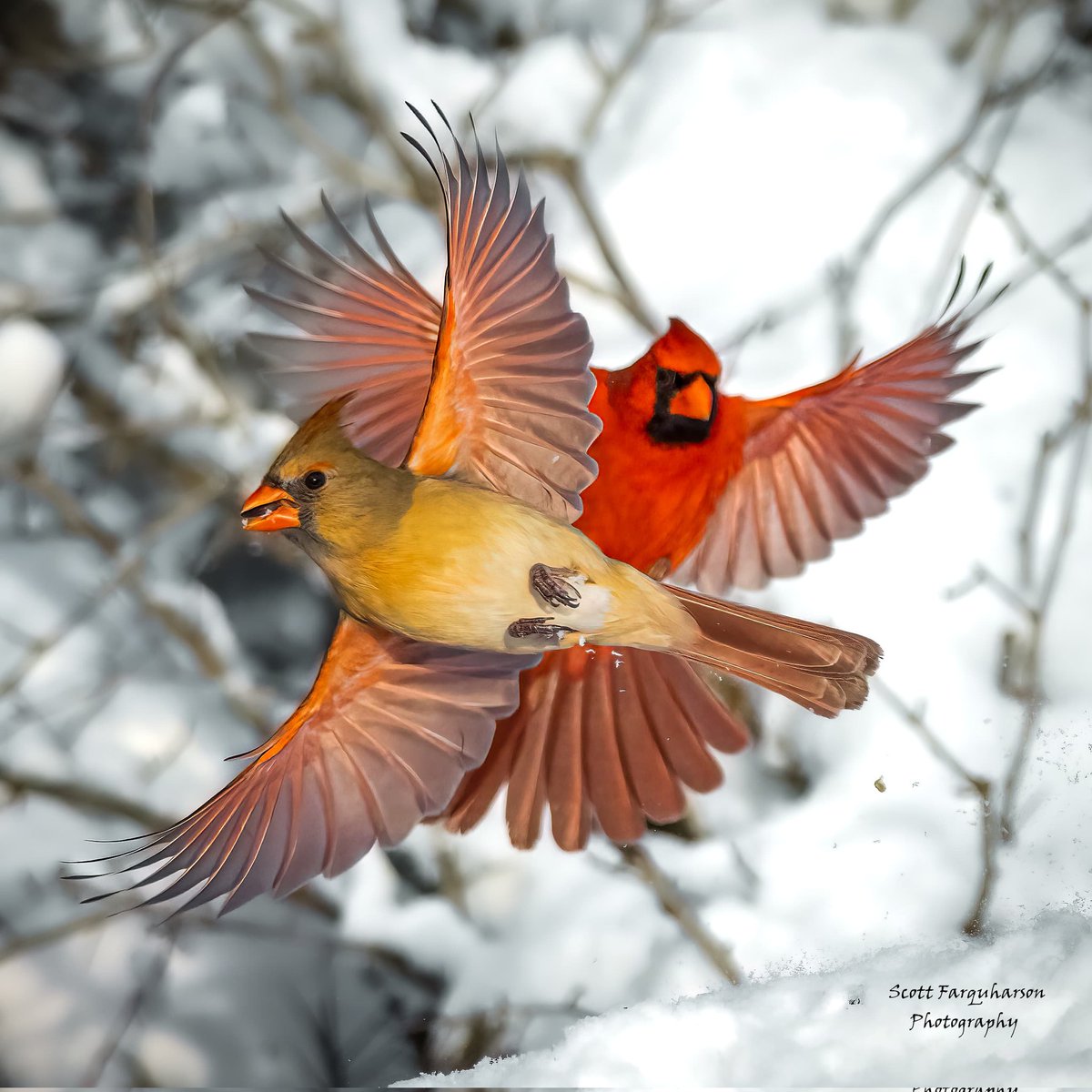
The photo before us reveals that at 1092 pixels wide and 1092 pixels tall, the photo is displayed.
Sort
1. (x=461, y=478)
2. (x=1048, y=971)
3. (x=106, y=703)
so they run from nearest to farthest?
(x=461, y=478) → (x=1048, y=971) → (x=106, y=703)

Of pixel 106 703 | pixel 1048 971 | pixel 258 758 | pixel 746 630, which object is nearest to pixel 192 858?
pixel 258 758

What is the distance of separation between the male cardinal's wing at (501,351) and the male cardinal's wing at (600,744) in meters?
0.26

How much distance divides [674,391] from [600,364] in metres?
0.15

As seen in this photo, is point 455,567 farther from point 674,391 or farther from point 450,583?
point 674,391

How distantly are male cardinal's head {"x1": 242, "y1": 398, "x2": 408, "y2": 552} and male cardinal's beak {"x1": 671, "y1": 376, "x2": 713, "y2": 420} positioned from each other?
0.95ft

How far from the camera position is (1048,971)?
2.95ft

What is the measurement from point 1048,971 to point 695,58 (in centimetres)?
95

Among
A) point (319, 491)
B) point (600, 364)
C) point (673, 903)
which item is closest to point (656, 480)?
point (600, 364)

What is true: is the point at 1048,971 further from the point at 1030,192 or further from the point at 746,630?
the point at 1030,192

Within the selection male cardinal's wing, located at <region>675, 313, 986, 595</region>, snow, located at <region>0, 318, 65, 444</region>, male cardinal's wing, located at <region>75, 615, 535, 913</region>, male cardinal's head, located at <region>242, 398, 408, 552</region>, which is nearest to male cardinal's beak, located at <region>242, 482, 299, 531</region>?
male cardinal's head, located at <region>242, 398, 408, 552</region>

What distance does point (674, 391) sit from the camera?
841 millimetres

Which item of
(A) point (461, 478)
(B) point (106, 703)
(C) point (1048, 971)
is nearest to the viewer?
(A) point (461, 478)

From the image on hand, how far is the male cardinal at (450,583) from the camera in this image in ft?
2.17

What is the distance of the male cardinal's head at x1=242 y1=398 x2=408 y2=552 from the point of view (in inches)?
25.8
